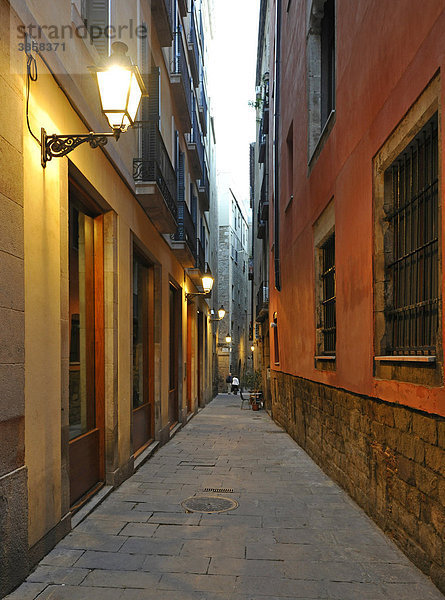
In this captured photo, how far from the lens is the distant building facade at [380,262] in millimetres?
4242

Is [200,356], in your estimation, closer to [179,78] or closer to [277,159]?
[277,159]

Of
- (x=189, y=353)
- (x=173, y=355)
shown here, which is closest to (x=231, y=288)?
(x=189, y=353)

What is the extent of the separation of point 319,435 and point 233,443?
10.0ft

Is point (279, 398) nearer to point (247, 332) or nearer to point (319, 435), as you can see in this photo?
point (319, 435)

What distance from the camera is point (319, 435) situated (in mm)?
8633

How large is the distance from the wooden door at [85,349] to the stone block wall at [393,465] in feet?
9.77

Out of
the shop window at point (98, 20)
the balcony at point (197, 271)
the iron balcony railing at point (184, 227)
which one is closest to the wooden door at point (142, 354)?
the iron balcony railing at point (184, 227)

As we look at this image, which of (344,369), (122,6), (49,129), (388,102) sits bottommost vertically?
(344,369)

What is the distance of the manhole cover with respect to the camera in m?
6.07

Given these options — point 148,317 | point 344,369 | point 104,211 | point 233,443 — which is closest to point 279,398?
point 233,443

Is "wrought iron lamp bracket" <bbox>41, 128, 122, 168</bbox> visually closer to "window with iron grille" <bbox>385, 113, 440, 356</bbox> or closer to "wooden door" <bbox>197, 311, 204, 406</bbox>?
"window with iron grille" <bbox>385, 113, 440, 356</bbox>

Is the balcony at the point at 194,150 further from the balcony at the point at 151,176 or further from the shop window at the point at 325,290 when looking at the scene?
the shop window at the point at 325,290

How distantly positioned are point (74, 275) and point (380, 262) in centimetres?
325

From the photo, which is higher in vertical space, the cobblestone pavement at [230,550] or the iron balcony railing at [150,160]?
the iron balcony railing at [150,160]
